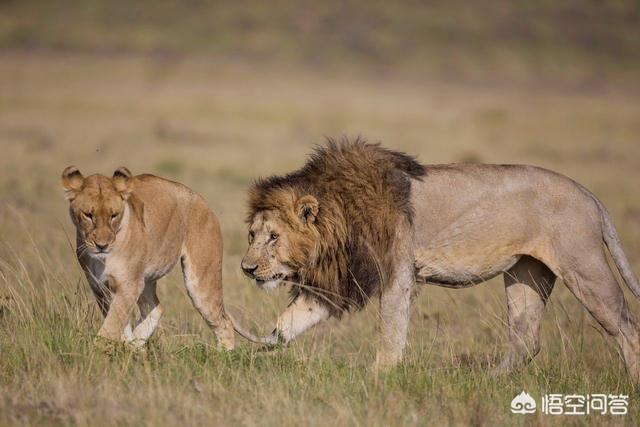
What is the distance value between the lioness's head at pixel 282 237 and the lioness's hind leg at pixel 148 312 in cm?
75

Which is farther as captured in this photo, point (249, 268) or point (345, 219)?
point (345, 219)

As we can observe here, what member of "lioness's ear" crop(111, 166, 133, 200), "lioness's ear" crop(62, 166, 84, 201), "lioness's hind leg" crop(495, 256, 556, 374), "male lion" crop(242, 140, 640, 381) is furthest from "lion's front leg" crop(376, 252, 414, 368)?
"lioness's ear" crop(62, 166, 84, 201)

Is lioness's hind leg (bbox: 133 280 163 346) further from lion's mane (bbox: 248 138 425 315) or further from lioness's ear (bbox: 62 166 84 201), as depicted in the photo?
lioness's ear (bbox: 62 166 84 201)

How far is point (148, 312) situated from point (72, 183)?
1192 mm

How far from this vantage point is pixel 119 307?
18.7 feet

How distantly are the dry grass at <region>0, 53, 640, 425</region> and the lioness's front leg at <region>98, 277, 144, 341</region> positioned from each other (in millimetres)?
118

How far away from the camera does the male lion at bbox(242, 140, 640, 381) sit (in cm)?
624

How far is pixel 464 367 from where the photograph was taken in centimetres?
624

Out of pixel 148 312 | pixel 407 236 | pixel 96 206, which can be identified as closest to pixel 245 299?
pixel 148 312

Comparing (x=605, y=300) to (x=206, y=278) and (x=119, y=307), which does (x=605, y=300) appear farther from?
(x=119, y=307)

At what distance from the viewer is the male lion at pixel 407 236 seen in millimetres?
6238

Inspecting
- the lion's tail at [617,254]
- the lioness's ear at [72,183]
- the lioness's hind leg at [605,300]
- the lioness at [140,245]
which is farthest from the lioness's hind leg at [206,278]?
the lion's tail at [617,254]
